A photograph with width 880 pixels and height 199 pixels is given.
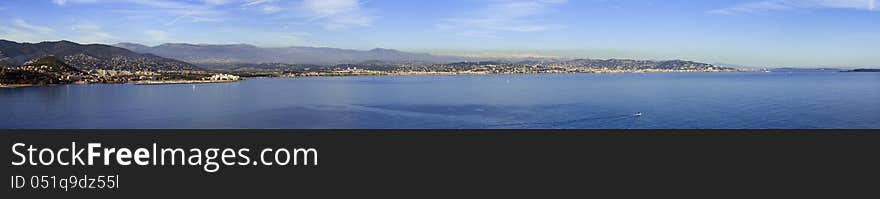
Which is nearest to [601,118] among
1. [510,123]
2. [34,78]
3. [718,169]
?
[510,123]

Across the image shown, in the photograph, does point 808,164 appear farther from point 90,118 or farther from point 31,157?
point 90,118

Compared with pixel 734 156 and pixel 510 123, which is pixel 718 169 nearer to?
pixel 734 156

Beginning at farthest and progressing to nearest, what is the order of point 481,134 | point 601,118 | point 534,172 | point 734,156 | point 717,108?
1. point 717,108
2. point 601,118
3. point 481,134
4. point 734,156
5. point 534,172

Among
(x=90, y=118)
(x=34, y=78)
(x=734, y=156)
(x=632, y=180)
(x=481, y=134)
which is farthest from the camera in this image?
(x=34, y=78)

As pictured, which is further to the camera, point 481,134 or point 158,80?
point 158,80

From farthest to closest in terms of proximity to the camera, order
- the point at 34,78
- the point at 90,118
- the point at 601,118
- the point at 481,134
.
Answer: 1. the point at 34,78
2. the point at 90,118
3. the point at 601,118
4. the point at 481,134

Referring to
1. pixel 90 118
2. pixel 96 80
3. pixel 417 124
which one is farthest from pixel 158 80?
pixel 417 124
